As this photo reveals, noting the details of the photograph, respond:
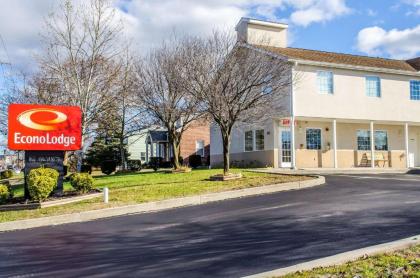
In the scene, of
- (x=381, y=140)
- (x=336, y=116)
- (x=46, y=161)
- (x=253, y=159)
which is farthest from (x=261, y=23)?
(x=46, y=161)

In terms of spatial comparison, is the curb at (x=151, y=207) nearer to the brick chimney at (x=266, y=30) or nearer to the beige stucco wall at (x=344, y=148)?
the beige stucco wall at (x=344, y=148)

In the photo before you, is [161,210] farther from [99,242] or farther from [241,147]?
[241,147]

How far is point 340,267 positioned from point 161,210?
8.27m

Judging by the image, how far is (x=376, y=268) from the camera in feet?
19.2

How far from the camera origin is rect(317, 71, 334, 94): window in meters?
26.4

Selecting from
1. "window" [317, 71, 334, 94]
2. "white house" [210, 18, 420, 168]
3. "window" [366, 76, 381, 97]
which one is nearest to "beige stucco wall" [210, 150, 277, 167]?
"white house" [210, 18, 420, 168]

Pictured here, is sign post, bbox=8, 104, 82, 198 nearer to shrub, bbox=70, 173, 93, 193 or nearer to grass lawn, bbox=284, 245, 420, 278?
shrub, bbox=70, 173, 93, 193

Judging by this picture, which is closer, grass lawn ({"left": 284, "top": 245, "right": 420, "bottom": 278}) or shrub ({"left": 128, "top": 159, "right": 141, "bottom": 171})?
grass lawn ({"left": 284, "top": 245, "right": 420, "bottom": 278})

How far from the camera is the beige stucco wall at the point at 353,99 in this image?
25.8 meters

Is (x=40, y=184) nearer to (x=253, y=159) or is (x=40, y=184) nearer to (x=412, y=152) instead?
(x=253, y=159)

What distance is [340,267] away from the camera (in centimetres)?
603

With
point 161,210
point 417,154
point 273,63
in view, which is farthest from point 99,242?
point 417,154

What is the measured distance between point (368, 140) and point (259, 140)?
7347 millimetres

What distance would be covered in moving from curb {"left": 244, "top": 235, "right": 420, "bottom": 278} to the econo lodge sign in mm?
12286
